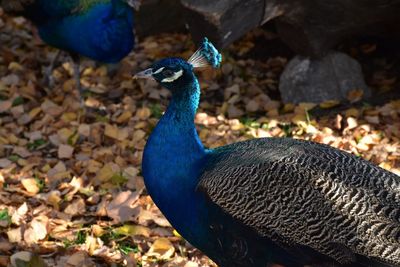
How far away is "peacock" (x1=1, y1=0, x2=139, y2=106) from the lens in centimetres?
424

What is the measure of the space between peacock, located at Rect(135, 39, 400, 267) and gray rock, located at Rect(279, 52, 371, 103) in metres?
1.77

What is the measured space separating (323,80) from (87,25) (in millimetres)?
1312

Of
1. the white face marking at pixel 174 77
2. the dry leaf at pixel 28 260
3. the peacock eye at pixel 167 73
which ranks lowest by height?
the dry leaf at pixel 28 260

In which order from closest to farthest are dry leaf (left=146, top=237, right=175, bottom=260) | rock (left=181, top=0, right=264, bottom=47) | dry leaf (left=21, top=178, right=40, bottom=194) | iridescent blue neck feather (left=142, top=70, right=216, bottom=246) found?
iridescent blue neck feather (left=142, top=70, right=216, bottom=246) → dry leaf (left=146, top=237, right=175, bottom=260) → dry leaf (left=21, top=178, right=40, bottom=194) → rock (left=181, top=0, right=264, bottom=47)

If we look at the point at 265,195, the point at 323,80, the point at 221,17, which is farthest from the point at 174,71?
the point at 323,80

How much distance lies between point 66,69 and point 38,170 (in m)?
1.25

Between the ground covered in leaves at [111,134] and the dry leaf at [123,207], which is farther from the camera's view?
the dry leaf at [123,207]

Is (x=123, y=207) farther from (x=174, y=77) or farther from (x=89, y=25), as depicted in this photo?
(x=89, y=25)

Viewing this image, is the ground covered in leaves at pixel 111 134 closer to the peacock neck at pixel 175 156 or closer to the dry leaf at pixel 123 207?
the dry leaf at pixel 123 207

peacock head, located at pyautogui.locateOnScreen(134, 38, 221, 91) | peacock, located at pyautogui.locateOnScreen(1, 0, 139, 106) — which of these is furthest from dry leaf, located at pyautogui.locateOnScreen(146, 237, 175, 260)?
peacock, located at pyautogui.locateOnScreen(1, 0, 139, 106)

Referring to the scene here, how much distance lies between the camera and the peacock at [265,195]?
2.30 meters

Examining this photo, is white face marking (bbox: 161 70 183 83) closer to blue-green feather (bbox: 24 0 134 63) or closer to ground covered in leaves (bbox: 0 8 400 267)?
ground covered in leaves (bbox: 0 8 400 267)

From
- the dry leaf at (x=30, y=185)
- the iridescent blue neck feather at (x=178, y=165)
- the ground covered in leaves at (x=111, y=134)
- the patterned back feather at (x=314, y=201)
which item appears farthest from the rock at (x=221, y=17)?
the patterned back feather at (x=314, y=201)

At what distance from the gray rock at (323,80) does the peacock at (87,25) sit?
0.94m
